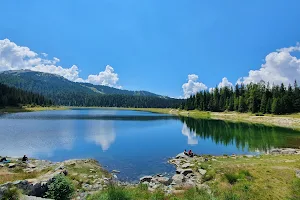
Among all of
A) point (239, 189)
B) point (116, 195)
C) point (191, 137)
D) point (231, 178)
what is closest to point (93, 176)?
point (116, 195)

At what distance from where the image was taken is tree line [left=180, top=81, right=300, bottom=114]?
4136 inches

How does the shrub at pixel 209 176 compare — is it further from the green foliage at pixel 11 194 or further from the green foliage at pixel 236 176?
the green foliage at pixel 11 194

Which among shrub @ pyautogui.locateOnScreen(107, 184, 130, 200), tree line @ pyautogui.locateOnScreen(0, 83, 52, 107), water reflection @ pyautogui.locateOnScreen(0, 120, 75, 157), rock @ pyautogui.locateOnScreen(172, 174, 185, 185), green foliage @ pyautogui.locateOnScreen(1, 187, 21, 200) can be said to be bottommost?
water reflection @ pyautogui.locateOnScreen(0, 120, 75, 157)

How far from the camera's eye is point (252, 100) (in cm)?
11738

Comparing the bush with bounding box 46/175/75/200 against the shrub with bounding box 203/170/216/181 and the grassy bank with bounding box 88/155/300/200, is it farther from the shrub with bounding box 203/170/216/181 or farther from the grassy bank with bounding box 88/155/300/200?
the shrub with bounding box 203/170/216/181

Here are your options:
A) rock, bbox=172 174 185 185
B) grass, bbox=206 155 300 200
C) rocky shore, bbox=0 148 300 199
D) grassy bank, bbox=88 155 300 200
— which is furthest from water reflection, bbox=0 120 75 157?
grass, bbox=206 155 300 200

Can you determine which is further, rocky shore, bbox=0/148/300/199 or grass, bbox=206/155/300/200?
rocky shore, bbox=0/148/300/199

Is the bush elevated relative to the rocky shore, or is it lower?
elevated

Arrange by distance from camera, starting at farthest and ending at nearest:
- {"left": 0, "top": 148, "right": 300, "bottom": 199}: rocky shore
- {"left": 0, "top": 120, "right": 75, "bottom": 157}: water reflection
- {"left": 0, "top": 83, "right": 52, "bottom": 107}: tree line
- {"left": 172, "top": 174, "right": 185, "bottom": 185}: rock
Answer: {"left": 0, "top": 83, "right": 52, "bottom": 107}: tree line, {"left": 0, "top": 120, "right": 75, "bottom": 157}: water reflection, {"left": 172, "top": 174, "right": 185, "bottom": 185}: rock, {"left": 0, "top": 148, "right": 300, "bottom": 199}: rocky shore

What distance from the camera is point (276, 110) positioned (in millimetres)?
104625

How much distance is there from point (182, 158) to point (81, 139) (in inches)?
979

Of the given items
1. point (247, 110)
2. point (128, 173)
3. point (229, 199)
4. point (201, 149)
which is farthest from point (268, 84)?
point (229, 199)

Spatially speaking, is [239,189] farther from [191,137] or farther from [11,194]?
[191,137]

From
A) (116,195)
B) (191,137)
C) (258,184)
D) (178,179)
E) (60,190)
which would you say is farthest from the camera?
(191,137)
